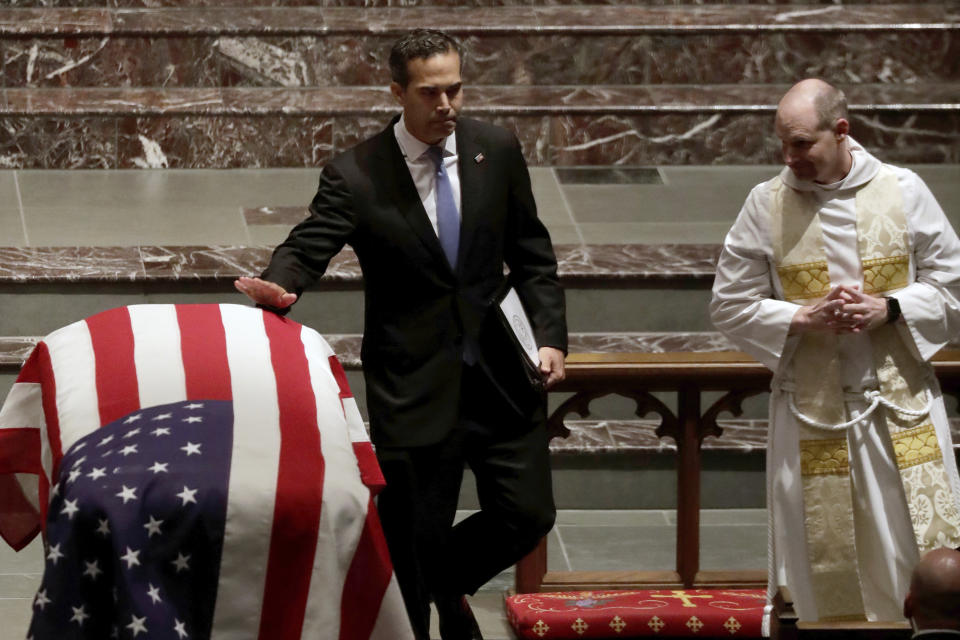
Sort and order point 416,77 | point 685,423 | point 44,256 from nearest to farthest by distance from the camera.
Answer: point 416,77
point 685,423
point 44,256

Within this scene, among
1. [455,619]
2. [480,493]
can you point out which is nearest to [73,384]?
[480,493]

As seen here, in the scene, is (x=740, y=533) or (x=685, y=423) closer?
(x=685, y=423)

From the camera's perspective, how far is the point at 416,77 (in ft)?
14.9

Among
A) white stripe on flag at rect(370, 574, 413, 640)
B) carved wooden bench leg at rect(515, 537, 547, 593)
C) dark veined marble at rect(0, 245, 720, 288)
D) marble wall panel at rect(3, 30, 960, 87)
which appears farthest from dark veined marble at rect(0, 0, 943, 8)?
white stripe on flag at rect(370, 574, 413, 640)

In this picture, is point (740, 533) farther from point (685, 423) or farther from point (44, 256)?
point (44, 256)

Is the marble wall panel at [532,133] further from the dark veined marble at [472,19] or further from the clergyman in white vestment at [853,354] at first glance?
the clergyman in white vestment at [853,354]

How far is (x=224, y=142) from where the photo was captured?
8.59 metres

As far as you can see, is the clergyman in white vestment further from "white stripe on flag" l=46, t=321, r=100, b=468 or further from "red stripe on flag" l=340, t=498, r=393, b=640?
"white stripe on flag" l=46, t=321, r=100, b=468

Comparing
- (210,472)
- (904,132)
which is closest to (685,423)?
(210,472)

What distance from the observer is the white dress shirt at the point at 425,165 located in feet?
15.6

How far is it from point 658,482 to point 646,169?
7.99 ft

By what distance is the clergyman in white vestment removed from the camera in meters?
4.73

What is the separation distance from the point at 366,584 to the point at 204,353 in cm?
67

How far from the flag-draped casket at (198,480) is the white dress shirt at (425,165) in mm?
588
